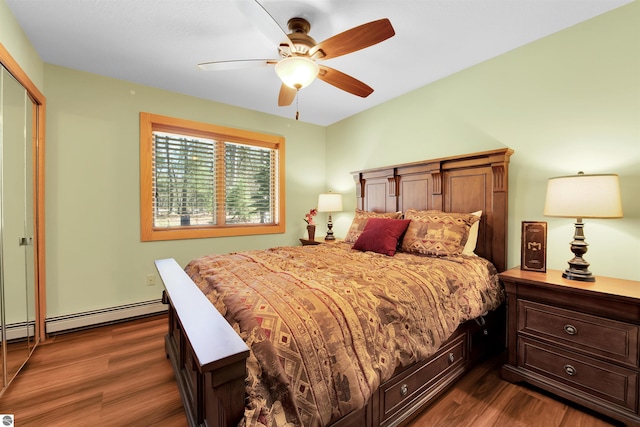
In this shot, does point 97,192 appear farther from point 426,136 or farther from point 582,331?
point 582,331

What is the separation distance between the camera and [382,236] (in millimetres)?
2463

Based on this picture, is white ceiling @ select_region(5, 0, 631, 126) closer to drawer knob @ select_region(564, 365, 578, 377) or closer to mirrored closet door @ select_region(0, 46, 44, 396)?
mirrored closet door @ select_region(0, 46, 44, 396)

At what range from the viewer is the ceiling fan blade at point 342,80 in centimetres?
202

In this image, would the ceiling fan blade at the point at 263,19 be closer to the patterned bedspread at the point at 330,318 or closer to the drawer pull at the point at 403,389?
the patterned bedspread at the point at 330,318

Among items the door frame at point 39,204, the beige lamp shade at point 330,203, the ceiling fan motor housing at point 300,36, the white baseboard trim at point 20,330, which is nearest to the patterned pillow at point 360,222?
the beige lamp shade at point 330,203

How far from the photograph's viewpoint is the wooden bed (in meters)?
0.87

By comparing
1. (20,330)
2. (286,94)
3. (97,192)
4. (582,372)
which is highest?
(286,94)

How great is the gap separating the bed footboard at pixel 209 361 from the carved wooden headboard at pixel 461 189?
231cm

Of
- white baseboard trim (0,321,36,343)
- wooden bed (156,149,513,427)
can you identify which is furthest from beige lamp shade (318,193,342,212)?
white baseboard trim (0,321,36,343)

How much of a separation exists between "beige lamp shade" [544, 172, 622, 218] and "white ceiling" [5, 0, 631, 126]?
1209mm

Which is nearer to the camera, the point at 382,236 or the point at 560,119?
the point at 560,119

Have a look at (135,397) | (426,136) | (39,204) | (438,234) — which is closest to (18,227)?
(39,204)

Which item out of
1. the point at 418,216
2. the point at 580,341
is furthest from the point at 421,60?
the point at 580,341

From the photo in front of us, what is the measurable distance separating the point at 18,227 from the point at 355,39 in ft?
8.90
